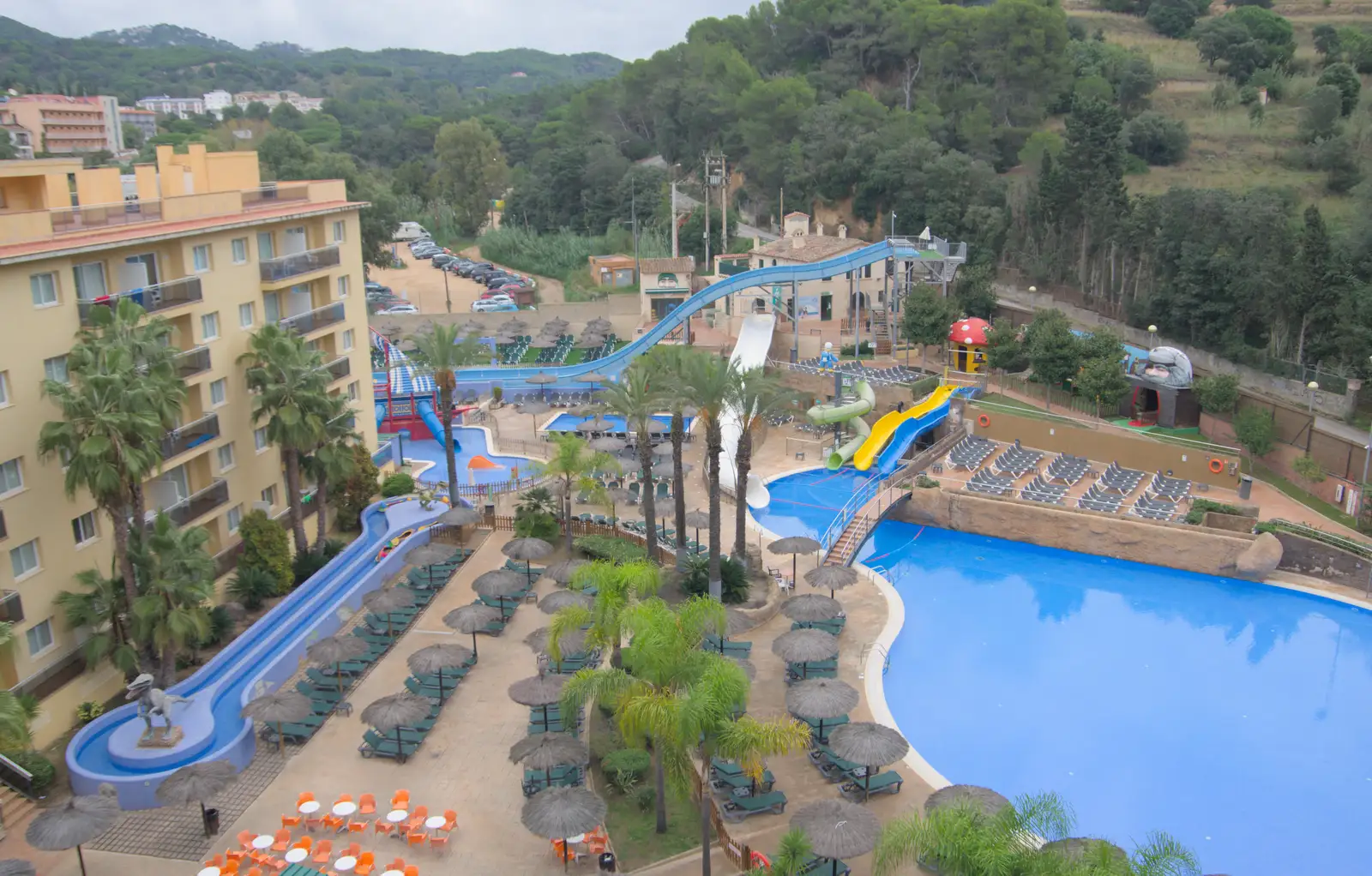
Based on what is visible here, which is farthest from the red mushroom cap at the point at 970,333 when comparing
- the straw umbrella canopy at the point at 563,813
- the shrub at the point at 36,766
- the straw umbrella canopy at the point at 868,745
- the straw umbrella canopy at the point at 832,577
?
the shrub at the point at 36,766

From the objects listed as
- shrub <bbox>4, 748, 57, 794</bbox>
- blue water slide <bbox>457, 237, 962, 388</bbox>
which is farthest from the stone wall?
shrub <bbox>4, 748, 57, 794</bbox>

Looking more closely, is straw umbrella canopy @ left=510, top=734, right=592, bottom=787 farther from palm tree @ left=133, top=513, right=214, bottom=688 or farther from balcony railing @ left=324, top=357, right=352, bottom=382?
balcony railing @ left=324, top=357, right=352, bottom=382

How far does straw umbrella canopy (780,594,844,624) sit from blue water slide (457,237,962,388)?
993 inches

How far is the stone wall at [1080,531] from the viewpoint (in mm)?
31844

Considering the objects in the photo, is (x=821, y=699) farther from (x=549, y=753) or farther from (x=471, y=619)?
(x=471, y=619)

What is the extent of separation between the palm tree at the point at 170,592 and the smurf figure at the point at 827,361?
3022cm

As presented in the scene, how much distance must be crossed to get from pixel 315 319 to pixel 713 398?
43.9 feet

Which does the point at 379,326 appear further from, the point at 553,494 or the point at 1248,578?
the point at 1248,578

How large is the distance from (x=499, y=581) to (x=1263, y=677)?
19036mm

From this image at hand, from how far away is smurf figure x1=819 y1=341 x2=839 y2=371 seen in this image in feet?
158

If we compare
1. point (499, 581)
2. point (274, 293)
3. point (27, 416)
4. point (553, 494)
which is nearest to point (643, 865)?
point (499, 581)

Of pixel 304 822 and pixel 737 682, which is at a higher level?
pixel 737 682

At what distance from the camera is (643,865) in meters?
17.9

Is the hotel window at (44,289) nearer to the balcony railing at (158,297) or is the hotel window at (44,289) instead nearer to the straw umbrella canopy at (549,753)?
the balcony railing at (158,297)
